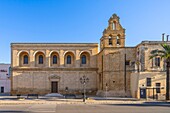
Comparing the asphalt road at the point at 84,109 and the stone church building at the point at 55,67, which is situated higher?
the stone church building at the point at 55,67

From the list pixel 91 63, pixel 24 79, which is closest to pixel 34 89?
pixel 24 79

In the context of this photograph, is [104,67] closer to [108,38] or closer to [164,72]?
[108,38]

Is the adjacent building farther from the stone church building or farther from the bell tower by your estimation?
the bell tower

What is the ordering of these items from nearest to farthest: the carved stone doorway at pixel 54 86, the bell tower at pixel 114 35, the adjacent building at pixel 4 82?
the bell tower at pixel 114 35 < the carved stone doorway at pixel 54 86 < the adjacent building at pixel 4 82

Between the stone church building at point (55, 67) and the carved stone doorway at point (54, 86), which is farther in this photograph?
the carved stone doorway at point (54, 86)

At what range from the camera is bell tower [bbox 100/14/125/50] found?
159ft

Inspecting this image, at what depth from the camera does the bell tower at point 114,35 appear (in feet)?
159

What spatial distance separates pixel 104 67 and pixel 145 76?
833 centimetres

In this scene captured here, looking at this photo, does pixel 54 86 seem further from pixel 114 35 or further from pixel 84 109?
pixel 84 109

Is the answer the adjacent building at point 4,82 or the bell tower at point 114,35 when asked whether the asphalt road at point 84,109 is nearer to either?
the bell tower at point 114,35

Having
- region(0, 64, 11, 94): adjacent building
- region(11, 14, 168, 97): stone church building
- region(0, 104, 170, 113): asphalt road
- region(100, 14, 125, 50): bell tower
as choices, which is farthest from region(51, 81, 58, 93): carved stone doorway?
region(0, 104, 170, 113): asphalt road

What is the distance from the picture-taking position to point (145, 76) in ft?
139

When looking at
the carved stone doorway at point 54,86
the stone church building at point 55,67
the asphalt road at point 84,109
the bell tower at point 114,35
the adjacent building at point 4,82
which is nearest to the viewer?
the asphalt road at point 84,109

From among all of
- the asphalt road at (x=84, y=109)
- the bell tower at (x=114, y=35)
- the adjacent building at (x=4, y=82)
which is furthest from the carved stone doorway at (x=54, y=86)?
the asphalt road at (x=84, y=109)
